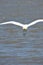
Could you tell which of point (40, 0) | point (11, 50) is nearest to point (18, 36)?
point (11, 50)

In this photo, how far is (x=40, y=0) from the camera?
561mm

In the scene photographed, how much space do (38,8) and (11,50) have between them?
204mm

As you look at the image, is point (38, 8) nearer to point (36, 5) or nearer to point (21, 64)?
point (36, 5)

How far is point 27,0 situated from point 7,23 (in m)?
0.13

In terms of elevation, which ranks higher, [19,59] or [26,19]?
[26,19]

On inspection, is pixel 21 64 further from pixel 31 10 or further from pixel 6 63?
pixel 31 10

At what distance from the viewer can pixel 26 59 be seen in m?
0.54

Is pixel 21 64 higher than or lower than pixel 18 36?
lower

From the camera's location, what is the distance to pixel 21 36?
1.81ft

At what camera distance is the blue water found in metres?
0.54

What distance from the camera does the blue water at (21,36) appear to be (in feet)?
1.78

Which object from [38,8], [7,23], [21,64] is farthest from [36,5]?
[21,64]

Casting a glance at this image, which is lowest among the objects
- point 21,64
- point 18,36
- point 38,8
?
point 21,64

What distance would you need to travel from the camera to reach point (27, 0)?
22.5 inches
